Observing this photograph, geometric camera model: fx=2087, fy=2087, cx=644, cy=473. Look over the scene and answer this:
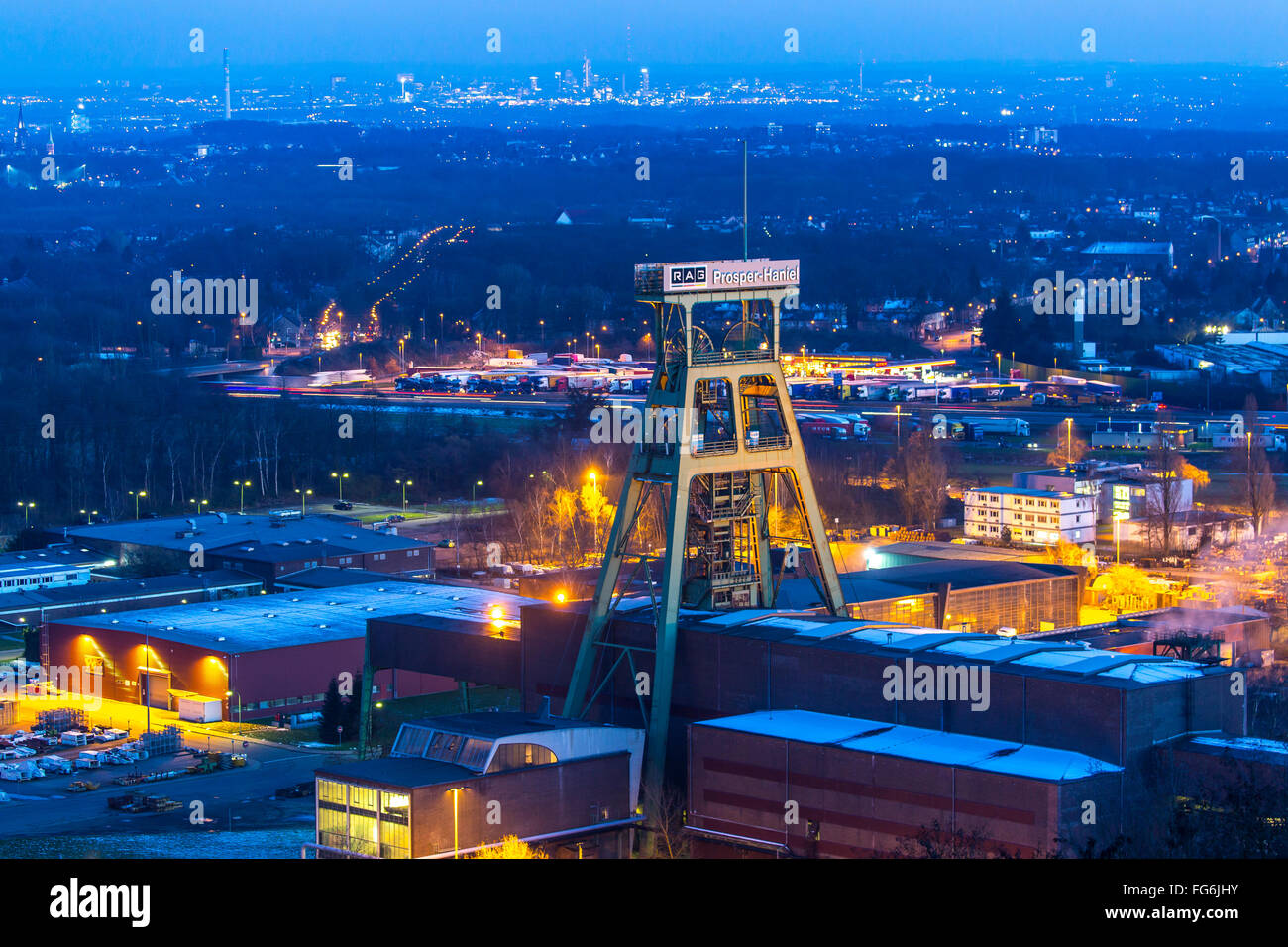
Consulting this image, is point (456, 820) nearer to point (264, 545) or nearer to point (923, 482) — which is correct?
point (264, 545)

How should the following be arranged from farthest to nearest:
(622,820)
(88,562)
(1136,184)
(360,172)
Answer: (360,172)
(1136,184)
(88,562)
(622,820)

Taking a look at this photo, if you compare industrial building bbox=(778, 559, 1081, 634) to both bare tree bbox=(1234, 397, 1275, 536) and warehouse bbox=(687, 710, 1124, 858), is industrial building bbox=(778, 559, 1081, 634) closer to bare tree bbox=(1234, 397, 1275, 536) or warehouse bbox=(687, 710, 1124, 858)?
warehouse bbox=(687, 710, 1124, 858)

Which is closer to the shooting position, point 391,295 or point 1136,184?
point 391,295

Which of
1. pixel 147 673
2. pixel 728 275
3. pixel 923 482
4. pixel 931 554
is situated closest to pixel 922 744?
pixel 728 275

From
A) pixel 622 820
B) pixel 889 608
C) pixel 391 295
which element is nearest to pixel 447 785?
pixel 622 820

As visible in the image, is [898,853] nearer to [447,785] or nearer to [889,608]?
[447,785]

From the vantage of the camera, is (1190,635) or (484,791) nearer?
(484,791)
